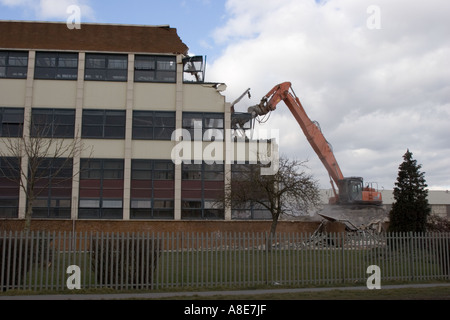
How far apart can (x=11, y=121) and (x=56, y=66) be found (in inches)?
189

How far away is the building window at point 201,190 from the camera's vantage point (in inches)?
1298

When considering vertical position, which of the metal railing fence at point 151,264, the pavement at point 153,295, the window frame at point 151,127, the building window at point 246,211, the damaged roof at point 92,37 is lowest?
the pavement at point 153,295

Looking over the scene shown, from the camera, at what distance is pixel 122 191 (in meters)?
32.5

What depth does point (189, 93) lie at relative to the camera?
1320 inches

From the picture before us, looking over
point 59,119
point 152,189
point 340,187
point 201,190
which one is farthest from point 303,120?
point 59,119

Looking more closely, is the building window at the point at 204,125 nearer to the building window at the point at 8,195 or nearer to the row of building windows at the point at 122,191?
the row of building windows at the point at 122,191

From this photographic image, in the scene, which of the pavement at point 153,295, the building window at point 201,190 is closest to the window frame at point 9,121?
the building window at point 201,190

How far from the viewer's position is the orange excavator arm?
1357 inches

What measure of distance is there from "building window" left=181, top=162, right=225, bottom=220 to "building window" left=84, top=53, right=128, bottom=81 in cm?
786

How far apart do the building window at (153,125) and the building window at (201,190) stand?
8.89ft

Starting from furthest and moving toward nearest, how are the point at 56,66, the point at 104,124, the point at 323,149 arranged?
the point at 323,149, the point at 56,66, the point at 104,124

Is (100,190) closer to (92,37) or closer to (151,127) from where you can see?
(151,127)

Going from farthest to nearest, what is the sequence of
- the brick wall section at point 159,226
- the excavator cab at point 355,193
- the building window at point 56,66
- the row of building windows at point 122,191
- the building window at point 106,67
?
the excavator cab at point 355,193, the building window at point 106,67, the building window at point 56,66, the row of building windows at point 122,191, the brick wall section at point 159,226
